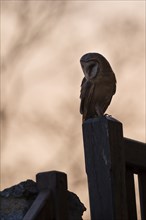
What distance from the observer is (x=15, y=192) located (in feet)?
14.1

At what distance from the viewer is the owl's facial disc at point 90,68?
5340mm

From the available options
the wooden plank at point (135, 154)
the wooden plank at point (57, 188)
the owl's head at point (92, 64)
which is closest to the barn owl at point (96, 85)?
the owl's head at point (92, 64)

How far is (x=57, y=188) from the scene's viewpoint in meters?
4.33

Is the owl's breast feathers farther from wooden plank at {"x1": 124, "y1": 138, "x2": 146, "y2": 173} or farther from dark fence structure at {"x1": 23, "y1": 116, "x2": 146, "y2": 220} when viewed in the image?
dark fence structure at {"x1": 23, "y1": 116, "x2": 146, "y2": 220}

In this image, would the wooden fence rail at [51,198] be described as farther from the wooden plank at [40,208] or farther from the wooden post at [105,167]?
the wooden post at [105,167]

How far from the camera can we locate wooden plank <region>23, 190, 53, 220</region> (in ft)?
13.8

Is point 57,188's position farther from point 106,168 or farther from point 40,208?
point 106,168

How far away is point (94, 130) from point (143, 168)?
528mm

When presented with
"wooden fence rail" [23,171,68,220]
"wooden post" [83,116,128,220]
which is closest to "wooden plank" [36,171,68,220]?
"wooden fence rail" [23,171,68,220]

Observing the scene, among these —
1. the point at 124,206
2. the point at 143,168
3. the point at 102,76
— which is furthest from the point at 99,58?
the point at 124,206

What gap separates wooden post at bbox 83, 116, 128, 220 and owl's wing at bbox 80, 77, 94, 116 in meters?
0.79

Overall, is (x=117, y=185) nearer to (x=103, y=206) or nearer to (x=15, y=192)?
(x=103, y=206)

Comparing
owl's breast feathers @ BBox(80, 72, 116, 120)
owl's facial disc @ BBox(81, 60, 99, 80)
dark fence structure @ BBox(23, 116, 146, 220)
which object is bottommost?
dark fence structure @ BBox(23, 116, 146, 220)

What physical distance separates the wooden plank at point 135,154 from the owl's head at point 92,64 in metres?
0.64
